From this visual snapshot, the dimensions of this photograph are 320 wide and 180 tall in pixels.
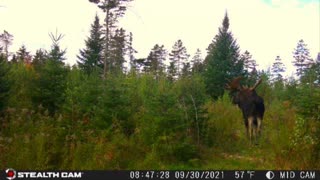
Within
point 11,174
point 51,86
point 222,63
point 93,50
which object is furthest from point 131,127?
point 93,50

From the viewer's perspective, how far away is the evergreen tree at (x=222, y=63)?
30.4 metres

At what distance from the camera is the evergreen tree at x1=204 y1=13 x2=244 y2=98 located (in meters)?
30.4

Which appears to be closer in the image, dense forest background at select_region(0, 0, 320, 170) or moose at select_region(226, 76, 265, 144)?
dense forest background at select_region(0, 0, 320, 170)

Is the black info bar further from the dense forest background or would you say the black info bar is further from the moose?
the moose

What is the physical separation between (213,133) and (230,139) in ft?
3.36

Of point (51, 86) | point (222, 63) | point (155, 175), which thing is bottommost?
point (155, 175)

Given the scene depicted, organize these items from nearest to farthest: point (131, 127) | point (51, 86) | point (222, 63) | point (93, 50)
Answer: point (131, 127) < point (51, 86) < point (222, 63) < point (93, 50)

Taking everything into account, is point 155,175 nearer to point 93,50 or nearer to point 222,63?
point 222,63

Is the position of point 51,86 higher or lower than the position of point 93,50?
lower

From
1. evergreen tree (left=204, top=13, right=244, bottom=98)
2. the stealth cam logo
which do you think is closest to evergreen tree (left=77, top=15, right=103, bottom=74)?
evergreen tree (left=204, top=13, right=244, bottom=98)

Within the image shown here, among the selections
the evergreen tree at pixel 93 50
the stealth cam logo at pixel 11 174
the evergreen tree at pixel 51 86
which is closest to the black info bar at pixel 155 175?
the stealth cam logo at pixel 11 174

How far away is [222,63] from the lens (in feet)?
107

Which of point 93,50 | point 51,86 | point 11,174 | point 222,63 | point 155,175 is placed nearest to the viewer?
point 11,174

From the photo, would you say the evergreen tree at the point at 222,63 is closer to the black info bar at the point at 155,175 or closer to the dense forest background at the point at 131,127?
the dense forest background at the point at 131,127
